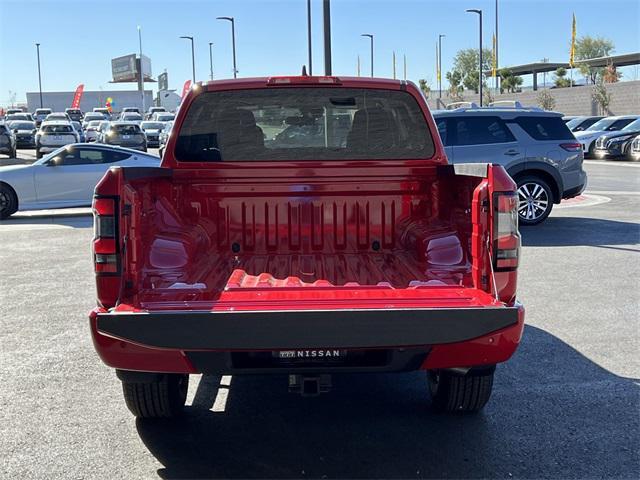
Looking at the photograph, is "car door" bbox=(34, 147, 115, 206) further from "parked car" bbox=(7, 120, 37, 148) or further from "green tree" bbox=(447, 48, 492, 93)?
"green tree" bbox=(447, 48, 492, 93)

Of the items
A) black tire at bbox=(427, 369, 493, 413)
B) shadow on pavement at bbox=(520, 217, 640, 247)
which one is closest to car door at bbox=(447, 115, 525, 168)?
shadow on pavement at bbox=(520, 217, 640, 247)

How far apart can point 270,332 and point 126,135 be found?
1146 inches

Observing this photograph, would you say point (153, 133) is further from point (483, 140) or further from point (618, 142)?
point (483, 140)

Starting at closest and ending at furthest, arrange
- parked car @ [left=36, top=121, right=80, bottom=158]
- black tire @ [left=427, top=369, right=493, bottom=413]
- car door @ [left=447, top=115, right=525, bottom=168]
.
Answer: black tire @ [left=427, top=369, right=493, bottom=413] → car door @ [left=447, top=115, right=525, bottom=168] → parked car @ [left=36, top=121, right=80, bottom=158]

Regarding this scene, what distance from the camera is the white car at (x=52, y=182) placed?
14.4m

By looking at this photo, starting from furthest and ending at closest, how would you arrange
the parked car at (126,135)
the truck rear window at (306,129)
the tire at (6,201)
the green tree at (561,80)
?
1. the green tree at (561,80)
2. the parked car at (126,135)
3. the tire at (6,201)
4. the truck rear window at (306,129)

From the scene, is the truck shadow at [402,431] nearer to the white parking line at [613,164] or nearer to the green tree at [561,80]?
the white parking line at [613,164]

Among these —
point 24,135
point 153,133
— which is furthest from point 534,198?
point 24,135

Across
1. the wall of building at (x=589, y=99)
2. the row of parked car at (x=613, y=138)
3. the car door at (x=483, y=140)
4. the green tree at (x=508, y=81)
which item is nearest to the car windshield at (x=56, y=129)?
the row of parked car at (x=613, y=138)

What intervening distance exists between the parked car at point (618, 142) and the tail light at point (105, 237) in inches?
1065

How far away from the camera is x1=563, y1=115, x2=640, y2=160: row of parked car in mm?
27656

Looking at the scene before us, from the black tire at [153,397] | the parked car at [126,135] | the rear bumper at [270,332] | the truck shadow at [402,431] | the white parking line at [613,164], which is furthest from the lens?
the parked car at [126,135]

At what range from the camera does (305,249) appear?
5016mm

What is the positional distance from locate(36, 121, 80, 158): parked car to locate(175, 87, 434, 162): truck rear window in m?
28.4
